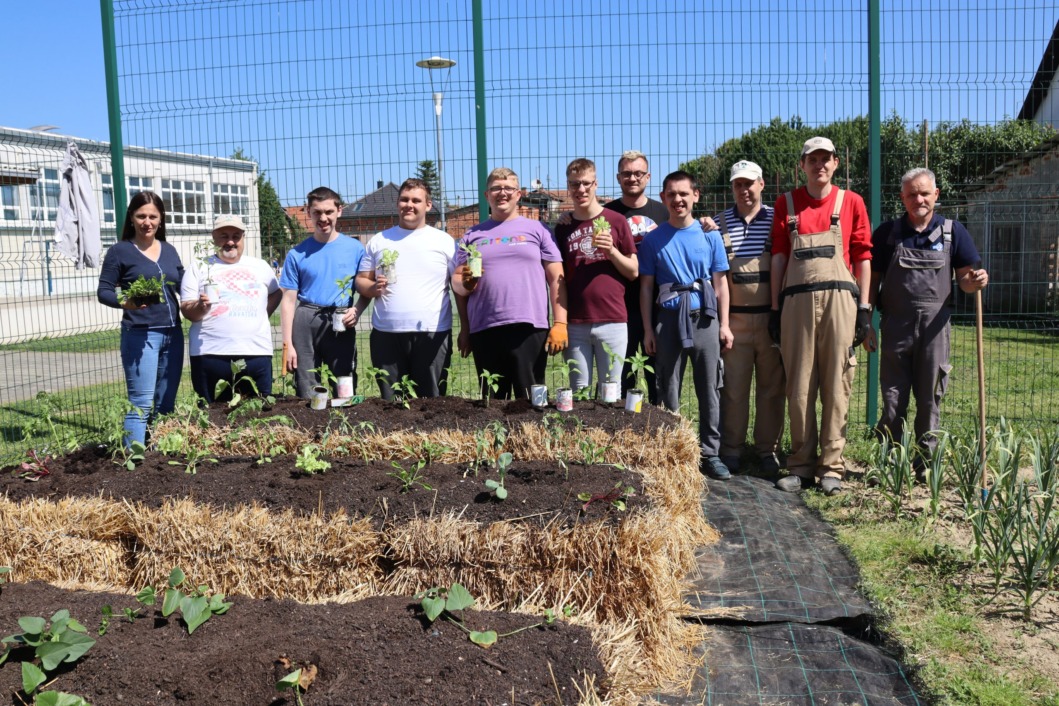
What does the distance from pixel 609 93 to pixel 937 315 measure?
2.46 meters

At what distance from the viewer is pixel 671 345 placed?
4.85 meters

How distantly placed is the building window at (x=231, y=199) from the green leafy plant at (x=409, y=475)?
10.1ft

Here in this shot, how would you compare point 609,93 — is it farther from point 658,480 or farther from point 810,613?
point 810,613

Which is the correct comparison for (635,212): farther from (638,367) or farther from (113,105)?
(113,105)

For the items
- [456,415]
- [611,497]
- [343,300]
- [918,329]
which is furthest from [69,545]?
[918,329]

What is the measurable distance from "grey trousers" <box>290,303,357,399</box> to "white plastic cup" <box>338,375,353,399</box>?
1.30 feet

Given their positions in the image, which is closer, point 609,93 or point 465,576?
point 465,576

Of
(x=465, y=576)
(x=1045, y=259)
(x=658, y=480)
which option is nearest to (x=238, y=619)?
(x=465, y=576)

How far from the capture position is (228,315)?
4816mm

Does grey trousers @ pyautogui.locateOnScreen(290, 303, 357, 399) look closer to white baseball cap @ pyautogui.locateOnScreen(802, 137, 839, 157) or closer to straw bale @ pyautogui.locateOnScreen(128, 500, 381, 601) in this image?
straw bale @ pyautogui.locateOnScreen(128, 500, 381, 601)

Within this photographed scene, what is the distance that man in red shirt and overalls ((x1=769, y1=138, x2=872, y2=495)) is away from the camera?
4625 mm

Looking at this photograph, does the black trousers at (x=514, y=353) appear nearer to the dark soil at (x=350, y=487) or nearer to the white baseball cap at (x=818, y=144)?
the dark soil at (x=350, y=487)

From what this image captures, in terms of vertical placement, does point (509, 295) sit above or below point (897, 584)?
above

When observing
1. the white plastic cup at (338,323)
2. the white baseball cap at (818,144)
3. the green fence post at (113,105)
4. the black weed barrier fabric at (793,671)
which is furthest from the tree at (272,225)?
the black weed barrier fabric at (793,671)
